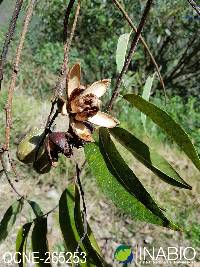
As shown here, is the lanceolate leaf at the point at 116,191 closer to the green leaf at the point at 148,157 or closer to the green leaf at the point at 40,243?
the green leaf at the point at 148,157

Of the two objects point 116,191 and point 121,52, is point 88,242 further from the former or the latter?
point 121,52

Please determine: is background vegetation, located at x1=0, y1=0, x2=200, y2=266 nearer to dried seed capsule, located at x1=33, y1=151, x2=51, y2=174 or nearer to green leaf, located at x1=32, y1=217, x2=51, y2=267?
green leaf, located at x1=32, y1=217, x2=51, y2=267

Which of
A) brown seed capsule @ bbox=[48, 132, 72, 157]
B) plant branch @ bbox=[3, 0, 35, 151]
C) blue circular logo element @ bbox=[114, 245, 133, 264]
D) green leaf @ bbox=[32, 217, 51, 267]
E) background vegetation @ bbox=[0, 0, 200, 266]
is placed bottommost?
blue circular logo element @ bbox=[114, 245, 133, 264]

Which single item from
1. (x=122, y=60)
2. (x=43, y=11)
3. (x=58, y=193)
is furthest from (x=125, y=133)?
(x=43, y=11)

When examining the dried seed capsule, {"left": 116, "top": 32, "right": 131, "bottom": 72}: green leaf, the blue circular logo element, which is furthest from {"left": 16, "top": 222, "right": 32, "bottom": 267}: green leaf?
the blue circular logo element

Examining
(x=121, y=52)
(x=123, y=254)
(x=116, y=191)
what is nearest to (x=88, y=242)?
(x=116, y=191)

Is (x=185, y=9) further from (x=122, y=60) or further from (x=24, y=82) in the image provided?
(x=122, y=60)

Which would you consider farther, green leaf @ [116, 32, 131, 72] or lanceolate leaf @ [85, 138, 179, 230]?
green leaf @ [116, 32, 131, 72]
